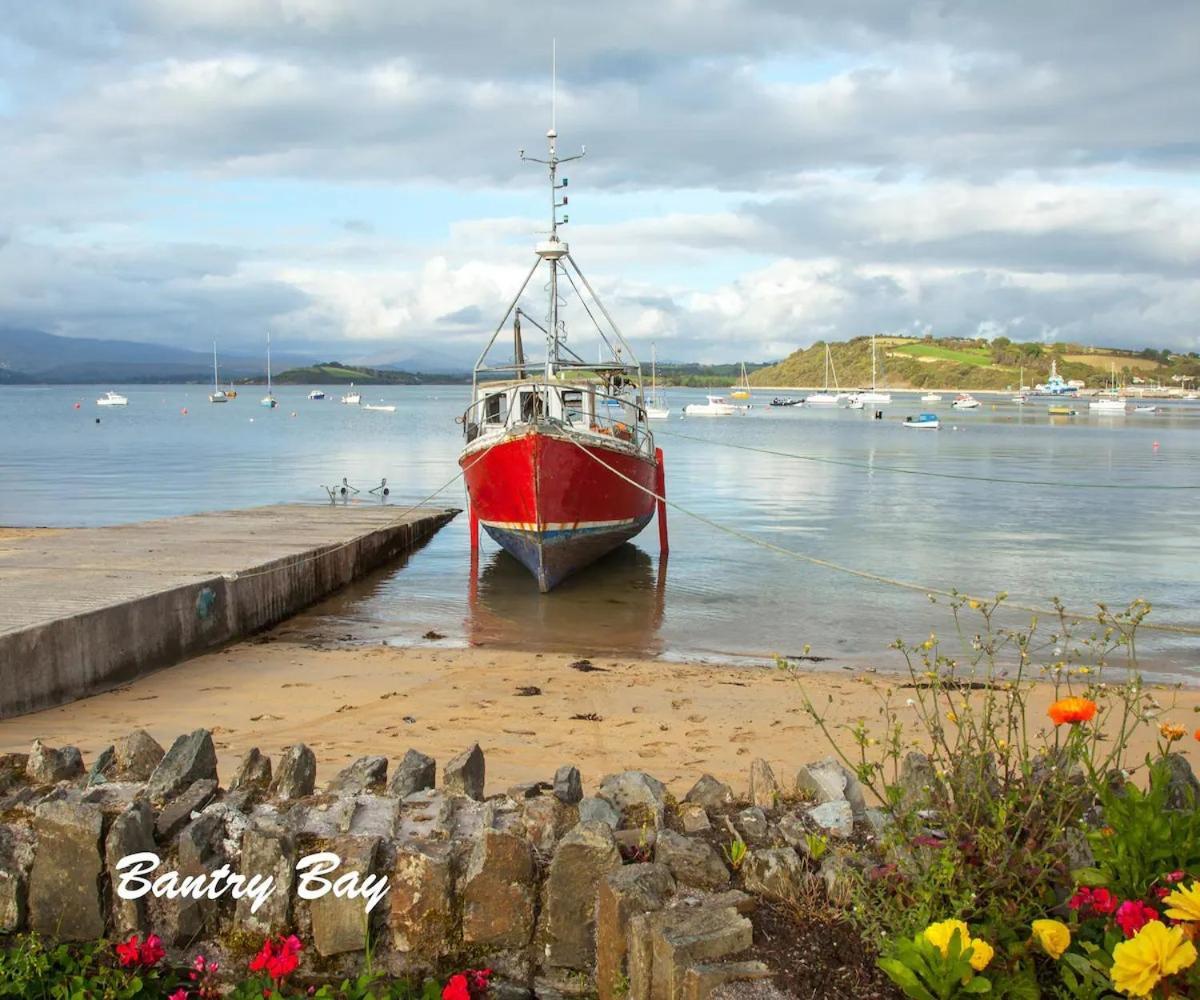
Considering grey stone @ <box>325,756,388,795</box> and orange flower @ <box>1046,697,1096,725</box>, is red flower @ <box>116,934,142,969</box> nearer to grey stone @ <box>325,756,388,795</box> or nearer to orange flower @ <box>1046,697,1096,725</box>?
grey stone @ <box>325,756,388,795</box>

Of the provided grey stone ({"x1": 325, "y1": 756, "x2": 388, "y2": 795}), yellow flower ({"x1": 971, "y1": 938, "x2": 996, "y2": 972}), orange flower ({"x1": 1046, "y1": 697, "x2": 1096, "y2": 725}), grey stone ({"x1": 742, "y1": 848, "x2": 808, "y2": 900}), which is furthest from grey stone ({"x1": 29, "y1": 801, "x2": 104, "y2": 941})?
orange flower ({"x1": 1046, "y1": 697, "x2": 1096, "y2": 725})

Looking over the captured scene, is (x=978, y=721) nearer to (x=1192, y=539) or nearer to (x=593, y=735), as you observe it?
(x=593, y=735)

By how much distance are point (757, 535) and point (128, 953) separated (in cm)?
2338

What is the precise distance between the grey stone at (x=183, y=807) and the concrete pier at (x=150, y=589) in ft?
17.2

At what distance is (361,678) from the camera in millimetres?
11734

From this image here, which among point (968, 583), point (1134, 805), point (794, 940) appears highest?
point (1134, 805)

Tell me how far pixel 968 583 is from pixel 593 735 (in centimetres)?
1285

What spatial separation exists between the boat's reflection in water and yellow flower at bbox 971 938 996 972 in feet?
36.4

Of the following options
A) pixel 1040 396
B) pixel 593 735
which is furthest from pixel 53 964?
pixel 1040 396

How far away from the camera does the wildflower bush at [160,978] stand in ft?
12.9

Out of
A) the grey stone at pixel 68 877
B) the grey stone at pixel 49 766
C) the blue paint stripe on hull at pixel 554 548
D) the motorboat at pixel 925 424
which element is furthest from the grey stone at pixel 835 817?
the motorboat at pixel 925 424

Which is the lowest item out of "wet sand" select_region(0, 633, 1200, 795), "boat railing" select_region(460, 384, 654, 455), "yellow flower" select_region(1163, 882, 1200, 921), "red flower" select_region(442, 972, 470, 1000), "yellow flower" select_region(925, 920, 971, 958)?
"wet sand" select_region(0, 633, 1200, 795)

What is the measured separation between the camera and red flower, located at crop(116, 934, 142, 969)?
4109 millimetres

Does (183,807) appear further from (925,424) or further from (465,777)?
(925,424)
